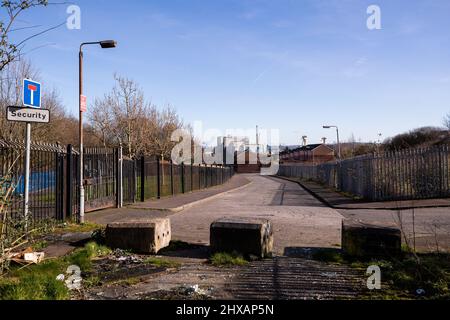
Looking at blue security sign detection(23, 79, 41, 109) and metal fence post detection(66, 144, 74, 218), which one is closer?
blue security sign detection(23, 79, 41, 109)

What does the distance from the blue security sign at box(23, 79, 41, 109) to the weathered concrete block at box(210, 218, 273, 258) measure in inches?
171

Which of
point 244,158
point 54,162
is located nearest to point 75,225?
point 54,162

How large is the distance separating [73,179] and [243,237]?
6.23 meters

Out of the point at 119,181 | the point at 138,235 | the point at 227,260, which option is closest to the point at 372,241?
the point at 227,260

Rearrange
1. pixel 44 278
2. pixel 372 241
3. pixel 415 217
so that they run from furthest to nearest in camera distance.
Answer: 1. pixel 415 217
2. pixel 372 241
3. pixel 44 278

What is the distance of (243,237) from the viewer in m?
6.80

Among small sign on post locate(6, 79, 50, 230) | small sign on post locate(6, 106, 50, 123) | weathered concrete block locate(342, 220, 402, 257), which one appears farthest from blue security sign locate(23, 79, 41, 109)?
weathered concrete block locate(342, 220, 402, 257)

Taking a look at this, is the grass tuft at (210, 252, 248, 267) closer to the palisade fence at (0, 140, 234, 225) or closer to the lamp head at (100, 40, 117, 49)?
the palisade fence at (0, 140, 234, 225)

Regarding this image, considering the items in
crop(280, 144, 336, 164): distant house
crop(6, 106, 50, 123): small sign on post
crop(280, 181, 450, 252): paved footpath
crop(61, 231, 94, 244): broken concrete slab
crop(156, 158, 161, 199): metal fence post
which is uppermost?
crop(280, 144, 336, 164): distant house

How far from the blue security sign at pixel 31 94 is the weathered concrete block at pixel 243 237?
436 centimetres

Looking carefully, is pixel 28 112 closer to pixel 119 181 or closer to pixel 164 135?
pixel 119 181

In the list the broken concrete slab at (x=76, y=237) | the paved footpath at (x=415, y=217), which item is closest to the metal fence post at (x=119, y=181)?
the broken concrete slab at (x=76, y=237)

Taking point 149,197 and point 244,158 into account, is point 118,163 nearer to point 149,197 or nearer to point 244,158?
point 149,197

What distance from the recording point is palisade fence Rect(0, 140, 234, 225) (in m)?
8.55
